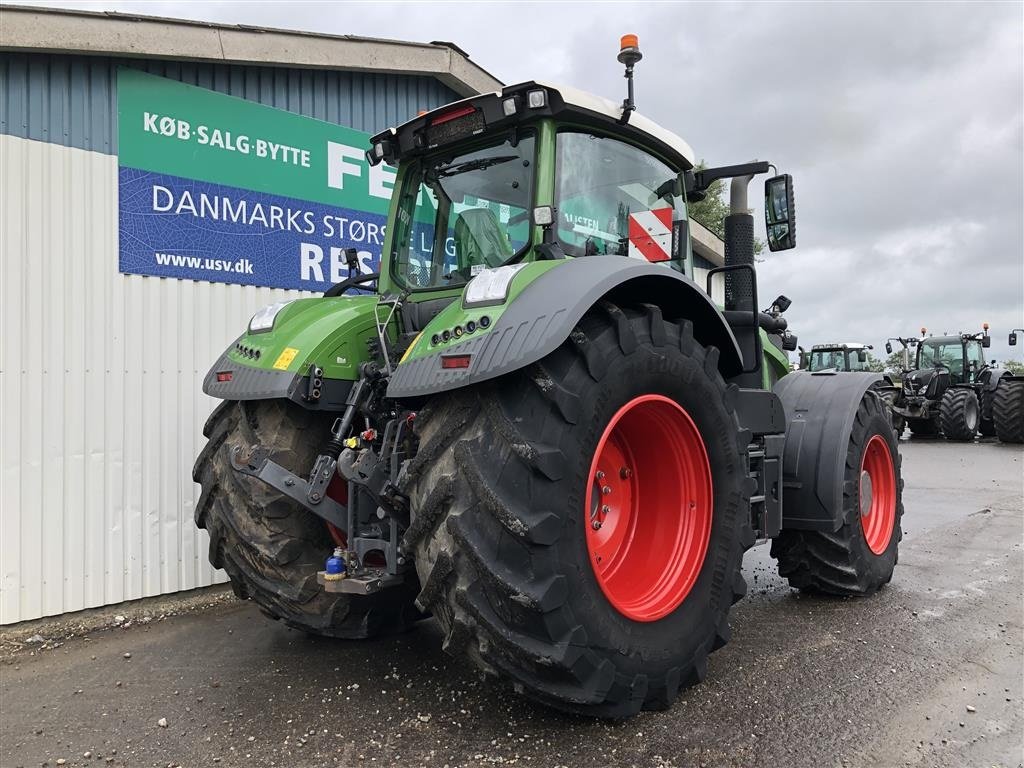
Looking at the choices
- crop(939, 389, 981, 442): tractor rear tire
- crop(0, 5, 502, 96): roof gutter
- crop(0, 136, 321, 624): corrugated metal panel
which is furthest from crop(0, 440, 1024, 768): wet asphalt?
crop(939, 389, 981, 442): tractor rear tire

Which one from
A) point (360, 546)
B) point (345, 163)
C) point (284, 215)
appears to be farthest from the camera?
point (345, 163)

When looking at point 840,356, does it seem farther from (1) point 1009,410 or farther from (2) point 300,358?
(2) point 300,358

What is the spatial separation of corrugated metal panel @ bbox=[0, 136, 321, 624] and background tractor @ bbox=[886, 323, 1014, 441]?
55.5 ft

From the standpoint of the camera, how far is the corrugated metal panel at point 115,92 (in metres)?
4.48

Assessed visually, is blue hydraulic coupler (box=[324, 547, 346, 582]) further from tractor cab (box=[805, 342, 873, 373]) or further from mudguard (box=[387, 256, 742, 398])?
tractor cab (box=[805, 342, 873, 373])

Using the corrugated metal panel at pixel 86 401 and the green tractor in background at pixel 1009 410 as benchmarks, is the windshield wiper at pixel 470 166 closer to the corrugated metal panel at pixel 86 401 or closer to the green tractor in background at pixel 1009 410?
the corrugated metal panel at pixel 86 401

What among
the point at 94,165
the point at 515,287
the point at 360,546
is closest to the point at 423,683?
the point at 360,546

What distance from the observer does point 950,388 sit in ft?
62.5

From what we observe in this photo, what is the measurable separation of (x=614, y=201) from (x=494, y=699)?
7.64ft

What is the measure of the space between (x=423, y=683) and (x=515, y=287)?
1877 millimetres

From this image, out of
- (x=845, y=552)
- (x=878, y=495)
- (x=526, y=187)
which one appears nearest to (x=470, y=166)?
(x=526, y=187)

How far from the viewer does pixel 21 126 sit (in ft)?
14.7

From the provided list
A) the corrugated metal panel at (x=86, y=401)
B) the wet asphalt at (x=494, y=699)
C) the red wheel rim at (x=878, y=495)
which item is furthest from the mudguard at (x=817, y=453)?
the corrugated metal panel at (x=86, y=401)

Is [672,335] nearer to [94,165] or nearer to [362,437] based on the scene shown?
[362,437]
